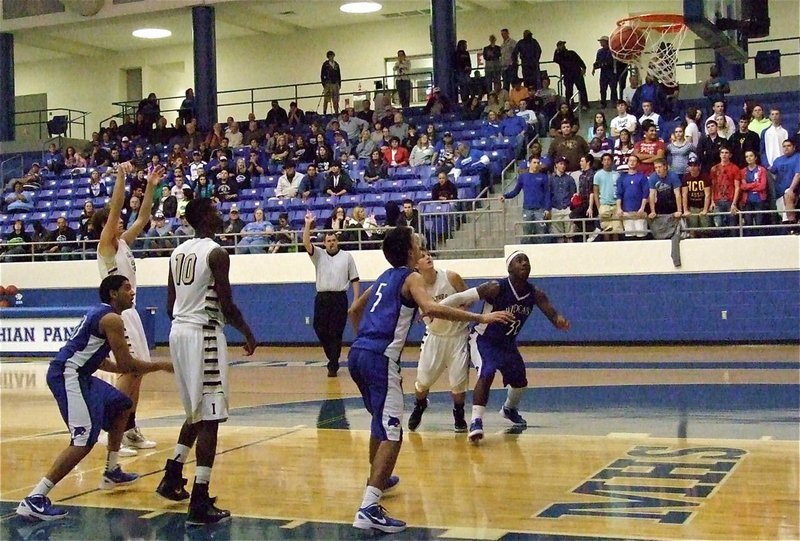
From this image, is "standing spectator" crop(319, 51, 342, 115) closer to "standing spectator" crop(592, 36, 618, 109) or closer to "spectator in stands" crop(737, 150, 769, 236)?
"standing spectator" crop(592, 36, 618, 109)

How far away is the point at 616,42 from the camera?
20.5 metres

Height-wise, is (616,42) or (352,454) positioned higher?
(616,42)

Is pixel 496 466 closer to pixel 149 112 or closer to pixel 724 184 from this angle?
pixel 724 184

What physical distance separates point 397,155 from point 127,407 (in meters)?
15.0

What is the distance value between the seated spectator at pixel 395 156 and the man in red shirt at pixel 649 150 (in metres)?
5.48

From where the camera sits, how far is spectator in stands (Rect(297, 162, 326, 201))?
21.4 m

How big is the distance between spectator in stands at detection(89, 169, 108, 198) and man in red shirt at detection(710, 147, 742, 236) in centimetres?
1465

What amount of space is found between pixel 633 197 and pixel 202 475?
39.7 ft

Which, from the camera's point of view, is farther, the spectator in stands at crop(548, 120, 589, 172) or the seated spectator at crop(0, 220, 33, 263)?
the seated spectator at crop(0, 220, 33, 263)

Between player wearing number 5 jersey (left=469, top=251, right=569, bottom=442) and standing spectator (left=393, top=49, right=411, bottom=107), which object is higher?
standing spectator (left=393, top=49, right=411, bottom=107)

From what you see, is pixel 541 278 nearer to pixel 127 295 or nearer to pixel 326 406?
pixel 326 406

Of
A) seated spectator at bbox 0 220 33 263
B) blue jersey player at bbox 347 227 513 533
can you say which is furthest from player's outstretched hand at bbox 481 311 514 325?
seated spectator at bbox 0 220 33 263

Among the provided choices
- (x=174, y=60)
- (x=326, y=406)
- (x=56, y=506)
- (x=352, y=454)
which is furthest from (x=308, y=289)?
(x=174, y=60)

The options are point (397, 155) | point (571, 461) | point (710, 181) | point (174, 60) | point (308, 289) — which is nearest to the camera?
point (571, 461)
